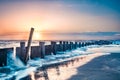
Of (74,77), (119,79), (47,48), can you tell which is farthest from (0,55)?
(47,48)

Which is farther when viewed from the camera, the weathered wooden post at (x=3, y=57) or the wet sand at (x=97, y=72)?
the weathered wooden post at (x=3, y=57)

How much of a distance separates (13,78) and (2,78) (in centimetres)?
50

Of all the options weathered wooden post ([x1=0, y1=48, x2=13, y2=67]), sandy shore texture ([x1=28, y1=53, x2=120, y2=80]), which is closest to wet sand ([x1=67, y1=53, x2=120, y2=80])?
sandy shore texture ([x1=28, y1=53, x2=120, y2=80])

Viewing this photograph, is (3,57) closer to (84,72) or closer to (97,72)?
(84,72)

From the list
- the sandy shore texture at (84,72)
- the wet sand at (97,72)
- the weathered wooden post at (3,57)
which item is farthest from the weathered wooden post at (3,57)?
the wet sand at (97,72)

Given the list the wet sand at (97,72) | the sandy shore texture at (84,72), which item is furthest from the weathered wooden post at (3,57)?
the wet sand at (97,72)

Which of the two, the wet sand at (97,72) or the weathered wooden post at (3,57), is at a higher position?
the weathered wooden post at (3,57)

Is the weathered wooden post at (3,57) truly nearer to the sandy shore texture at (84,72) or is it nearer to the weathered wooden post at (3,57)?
the weathered wooden post at (3,57)

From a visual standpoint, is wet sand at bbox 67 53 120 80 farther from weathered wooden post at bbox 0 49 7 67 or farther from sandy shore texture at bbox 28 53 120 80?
weathered wooden post at bbox 0 49 7 67

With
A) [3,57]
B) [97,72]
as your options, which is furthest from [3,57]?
[97,72]

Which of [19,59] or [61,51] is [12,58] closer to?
[19,59]

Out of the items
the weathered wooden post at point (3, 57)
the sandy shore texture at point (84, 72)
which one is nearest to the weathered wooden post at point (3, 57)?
the weathered wooden post at point (3, 57)

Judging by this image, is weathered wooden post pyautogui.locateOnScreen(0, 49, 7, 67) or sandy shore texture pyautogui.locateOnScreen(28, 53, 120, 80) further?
weathered wooden post pyautogui.locateOnScreen(0, 49, 7, 67)

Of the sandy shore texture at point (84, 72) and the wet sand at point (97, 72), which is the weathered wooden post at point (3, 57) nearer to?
the sandy shore texture at point (84, 72)
